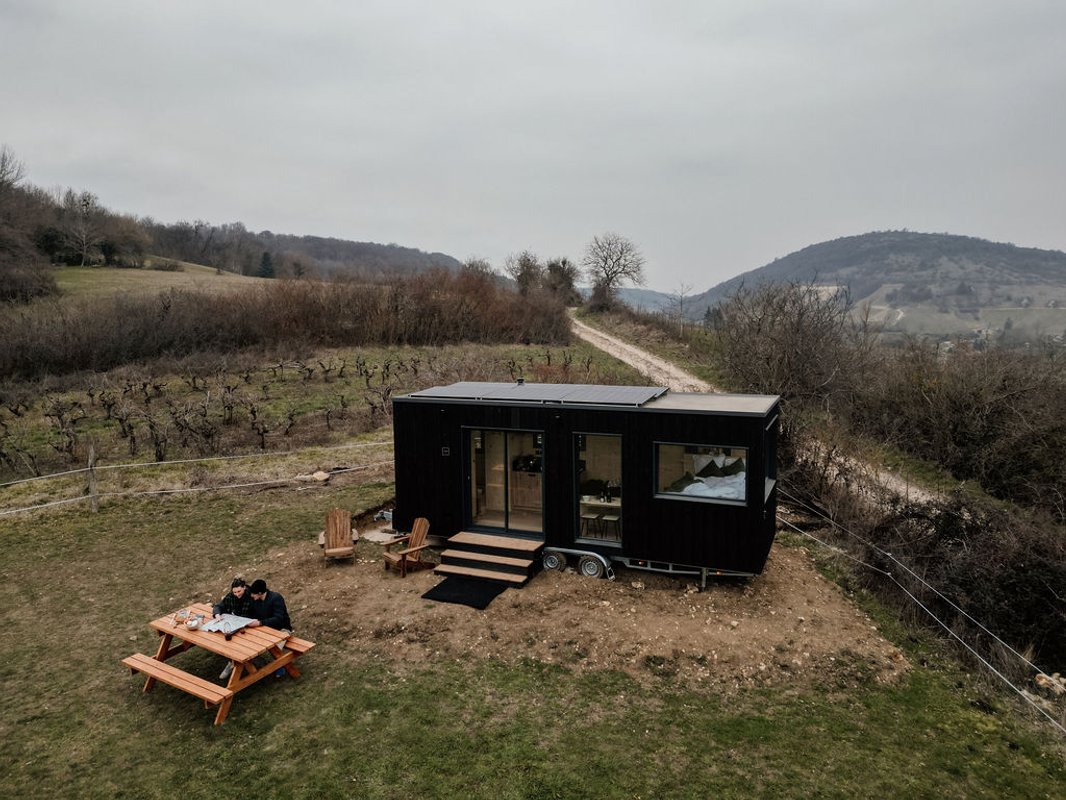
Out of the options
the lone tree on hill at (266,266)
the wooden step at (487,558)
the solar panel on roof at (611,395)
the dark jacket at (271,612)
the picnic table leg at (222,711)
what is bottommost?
the picnic table leg at (222,711)

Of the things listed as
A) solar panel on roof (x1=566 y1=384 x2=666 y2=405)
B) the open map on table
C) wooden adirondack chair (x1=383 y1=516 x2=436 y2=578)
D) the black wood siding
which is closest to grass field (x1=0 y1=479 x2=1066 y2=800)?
the open map on table

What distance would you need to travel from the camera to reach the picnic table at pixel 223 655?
6320 mm

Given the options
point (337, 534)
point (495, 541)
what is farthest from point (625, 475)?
point (337, 534)

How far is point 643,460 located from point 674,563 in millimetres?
1649

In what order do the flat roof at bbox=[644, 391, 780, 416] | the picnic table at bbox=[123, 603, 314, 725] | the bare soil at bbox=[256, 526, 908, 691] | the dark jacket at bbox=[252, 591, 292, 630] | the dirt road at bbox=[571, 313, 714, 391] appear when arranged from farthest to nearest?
1. the dirt road at bbox=[571, 313, 714, 391]
2. the flat roof at bbox=[644, 391, 780, 416]
3. the bare soil at bbox=[256, 526, 908, 691]
4. the dark jacket at bbox=[252, 591, 292, 630]
5. the picnic table at bbox=[123, 603, 314, 725]

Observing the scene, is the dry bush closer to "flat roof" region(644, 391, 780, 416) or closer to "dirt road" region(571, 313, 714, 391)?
"dirt road" region(571, 313, 714, 391)

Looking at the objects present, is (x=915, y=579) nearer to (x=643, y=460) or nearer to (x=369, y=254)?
(x=643, y=460)

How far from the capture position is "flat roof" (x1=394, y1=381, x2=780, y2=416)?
9264 millimetres

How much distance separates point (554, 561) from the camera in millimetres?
9914

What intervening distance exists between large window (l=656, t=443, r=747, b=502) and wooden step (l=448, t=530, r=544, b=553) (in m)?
2.27

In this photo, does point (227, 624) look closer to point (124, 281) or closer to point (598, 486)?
point (598, 486)

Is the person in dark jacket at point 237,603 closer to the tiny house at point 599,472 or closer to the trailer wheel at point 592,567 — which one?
Answer: the tiny house at point 599,472

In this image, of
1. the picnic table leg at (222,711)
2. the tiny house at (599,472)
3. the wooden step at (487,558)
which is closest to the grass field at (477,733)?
the picnic table leg at (222,711)

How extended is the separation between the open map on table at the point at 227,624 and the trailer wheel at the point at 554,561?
4.57 m
